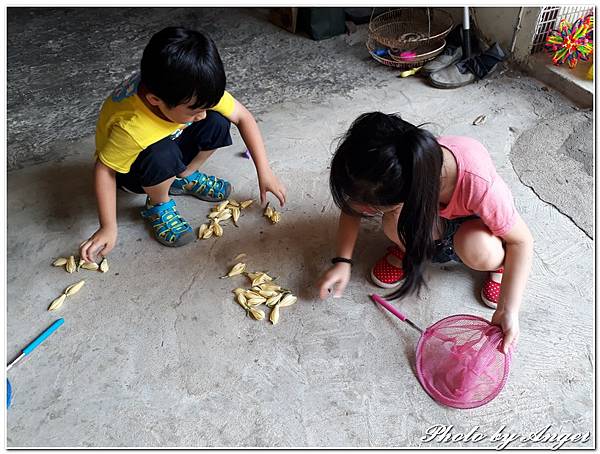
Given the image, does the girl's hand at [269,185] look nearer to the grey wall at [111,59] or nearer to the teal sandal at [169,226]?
the teal sandal at [169,226]

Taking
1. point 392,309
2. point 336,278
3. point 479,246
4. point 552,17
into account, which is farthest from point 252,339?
point 552,17

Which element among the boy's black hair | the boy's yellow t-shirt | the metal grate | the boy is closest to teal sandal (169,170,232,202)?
the boy

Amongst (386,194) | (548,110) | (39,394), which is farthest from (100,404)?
(548,110)

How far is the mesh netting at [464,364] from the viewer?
4.24 feet

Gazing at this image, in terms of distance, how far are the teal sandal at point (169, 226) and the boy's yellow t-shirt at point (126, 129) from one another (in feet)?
0.75

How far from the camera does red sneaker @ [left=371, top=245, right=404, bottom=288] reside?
5.05 feet

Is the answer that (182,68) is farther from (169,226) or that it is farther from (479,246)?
(479,246)

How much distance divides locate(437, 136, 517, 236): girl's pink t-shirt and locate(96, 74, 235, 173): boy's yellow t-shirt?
757 millimetres

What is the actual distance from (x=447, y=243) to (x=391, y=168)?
51 centimetres

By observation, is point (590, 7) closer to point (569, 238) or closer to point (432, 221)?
point (569, 238)

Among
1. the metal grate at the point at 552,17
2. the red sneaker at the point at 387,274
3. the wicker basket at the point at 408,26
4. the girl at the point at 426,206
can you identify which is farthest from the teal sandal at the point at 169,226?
the metal grate at the point at 552,17

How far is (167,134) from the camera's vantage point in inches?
60.4

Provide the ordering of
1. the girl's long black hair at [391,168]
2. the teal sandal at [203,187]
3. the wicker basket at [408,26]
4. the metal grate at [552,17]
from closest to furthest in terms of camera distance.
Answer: the girl's long black hair at [391,168] → the teal sandal at [203,187] → the metal grate at [552,17] → the wicker basket at [408,26]

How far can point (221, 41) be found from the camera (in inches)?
108
